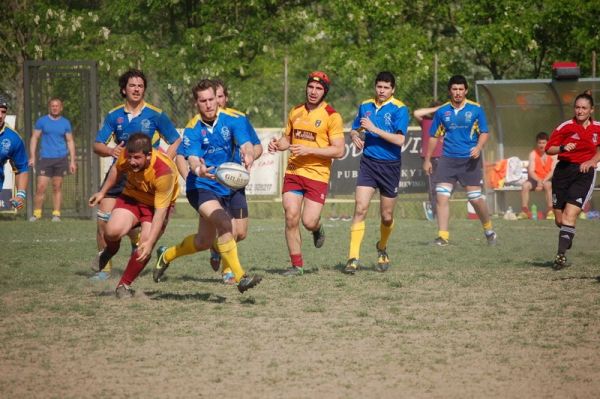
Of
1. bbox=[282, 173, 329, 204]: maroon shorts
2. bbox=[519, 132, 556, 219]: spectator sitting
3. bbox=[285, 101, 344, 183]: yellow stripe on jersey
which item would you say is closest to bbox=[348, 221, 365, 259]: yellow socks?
bbox=[282, 173, 329, 204]: maroon shorts

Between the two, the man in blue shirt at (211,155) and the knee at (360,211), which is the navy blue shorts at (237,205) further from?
the knee at (360,211)

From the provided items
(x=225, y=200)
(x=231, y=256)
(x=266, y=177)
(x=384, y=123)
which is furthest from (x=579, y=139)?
(x=266, y=177)

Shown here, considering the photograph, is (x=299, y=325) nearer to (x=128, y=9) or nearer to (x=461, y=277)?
(x=461, y=277)

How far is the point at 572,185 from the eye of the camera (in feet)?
38.2

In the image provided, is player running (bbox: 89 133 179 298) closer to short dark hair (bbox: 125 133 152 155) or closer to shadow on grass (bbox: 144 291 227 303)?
short dark hair (bbox: 125 133 152 155)

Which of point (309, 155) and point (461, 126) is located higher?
point (461, 126)

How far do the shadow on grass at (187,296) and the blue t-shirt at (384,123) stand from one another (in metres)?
2.85

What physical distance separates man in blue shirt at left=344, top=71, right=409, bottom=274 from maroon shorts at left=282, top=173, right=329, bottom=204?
1.86 feet

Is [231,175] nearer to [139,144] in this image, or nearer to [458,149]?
[139,144]

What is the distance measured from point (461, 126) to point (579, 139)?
118 inches

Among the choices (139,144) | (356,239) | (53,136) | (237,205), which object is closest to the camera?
(139,144)

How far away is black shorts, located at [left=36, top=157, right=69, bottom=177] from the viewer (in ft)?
64.6

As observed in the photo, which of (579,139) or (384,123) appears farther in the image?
(579,139)

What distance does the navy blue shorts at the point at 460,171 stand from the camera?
14.6m
